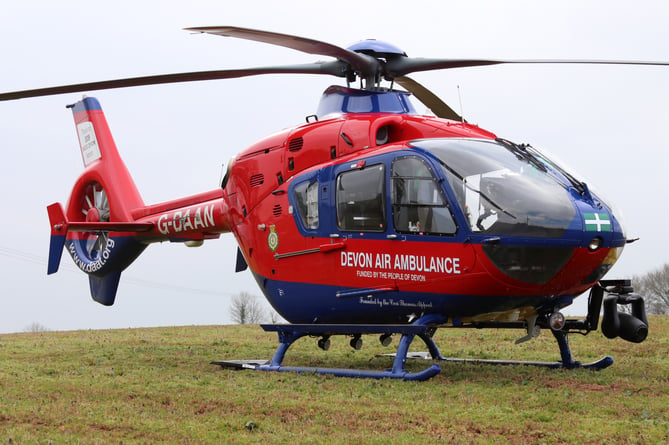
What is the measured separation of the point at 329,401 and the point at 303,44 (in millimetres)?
4962

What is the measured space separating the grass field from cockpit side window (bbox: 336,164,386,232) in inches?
81.1

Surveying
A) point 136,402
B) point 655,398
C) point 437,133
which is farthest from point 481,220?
point 136,402

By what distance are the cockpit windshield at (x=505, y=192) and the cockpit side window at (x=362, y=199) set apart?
88cm

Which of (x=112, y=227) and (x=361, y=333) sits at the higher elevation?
(x=112, y=227)

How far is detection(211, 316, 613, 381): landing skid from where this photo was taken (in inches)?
404

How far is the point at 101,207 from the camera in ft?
56.8

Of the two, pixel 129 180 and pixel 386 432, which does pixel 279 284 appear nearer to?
pixel 386 432

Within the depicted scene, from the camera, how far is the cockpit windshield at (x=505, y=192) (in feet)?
30.9

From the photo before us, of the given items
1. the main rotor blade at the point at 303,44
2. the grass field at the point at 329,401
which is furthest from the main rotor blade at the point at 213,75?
the grass field at the point at 329,401

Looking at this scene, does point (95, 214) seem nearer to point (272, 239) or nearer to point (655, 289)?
point (272, 239)

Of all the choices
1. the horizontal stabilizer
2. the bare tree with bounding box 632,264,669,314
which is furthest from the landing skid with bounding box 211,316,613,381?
the bare tree with bounding box 632,264,669,314

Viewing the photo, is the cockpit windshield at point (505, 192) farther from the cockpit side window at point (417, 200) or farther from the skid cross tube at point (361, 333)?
the skid cross tube at point (361, 333)

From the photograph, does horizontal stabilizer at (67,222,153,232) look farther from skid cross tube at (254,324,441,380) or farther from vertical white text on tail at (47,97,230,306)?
skid cross tube at (254,324,441,380)

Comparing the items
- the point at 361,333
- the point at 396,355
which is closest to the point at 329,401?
the point at 396,355
